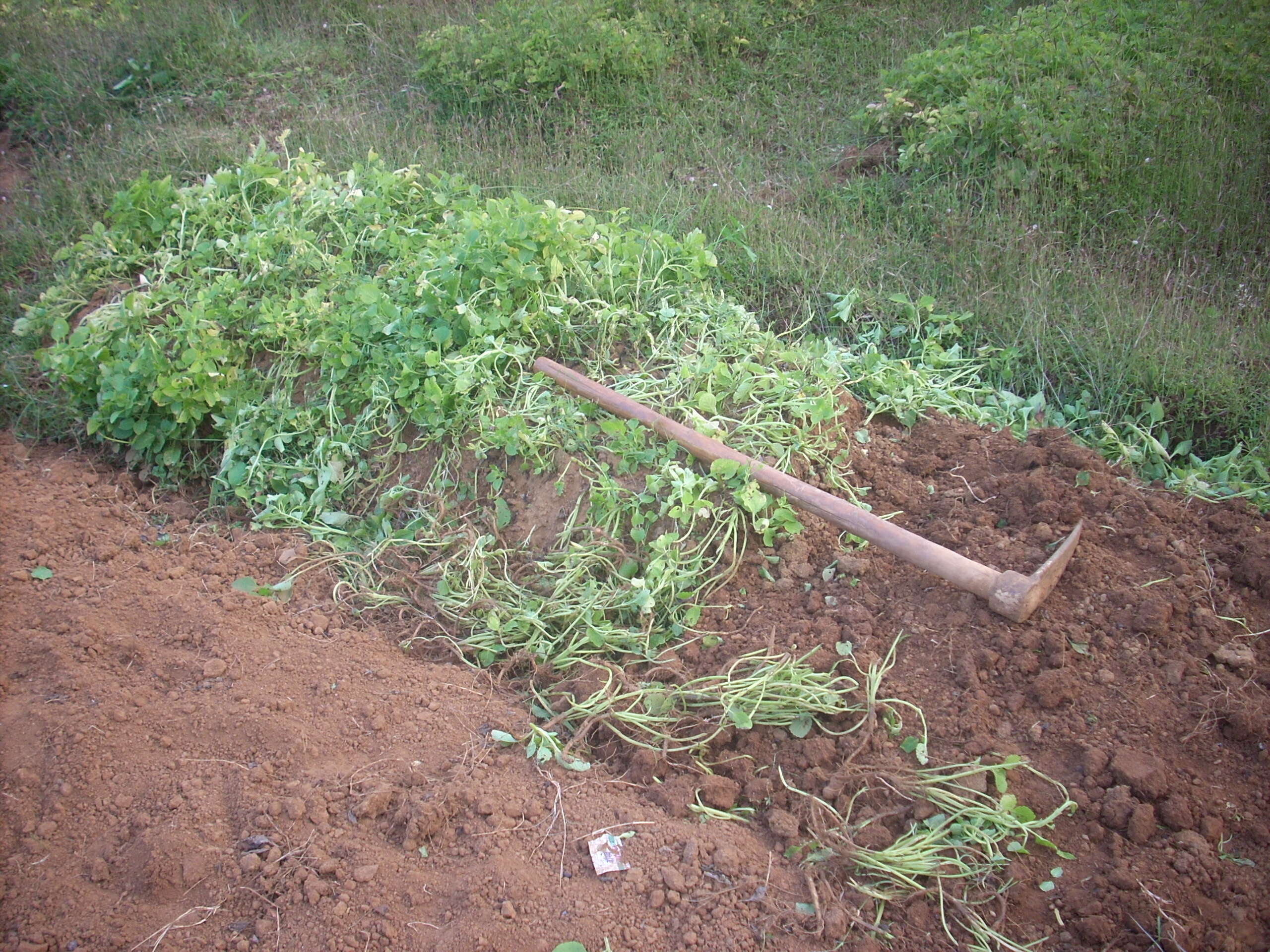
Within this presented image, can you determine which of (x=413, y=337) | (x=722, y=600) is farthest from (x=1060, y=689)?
(x=413, y=337)

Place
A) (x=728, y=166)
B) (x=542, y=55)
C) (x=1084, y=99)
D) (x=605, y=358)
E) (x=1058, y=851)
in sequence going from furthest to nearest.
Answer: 1. (x=542, y=55)
2. (x=728, y=166)
3. (x=1084, y=99)
4. (x=605, y=358)
5. (x=1058, y=851)

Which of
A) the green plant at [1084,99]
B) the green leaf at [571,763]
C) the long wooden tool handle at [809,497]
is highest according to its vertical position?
the green plant at [1084,99]

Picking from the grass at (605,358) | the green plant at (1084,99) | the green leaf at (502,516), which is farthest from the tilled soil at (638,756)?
the green plant at (1084,99)

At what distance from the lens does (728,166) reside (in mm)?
5812

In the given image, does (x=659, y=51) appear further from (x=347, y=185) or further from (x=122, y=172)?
(x=122, y=172)

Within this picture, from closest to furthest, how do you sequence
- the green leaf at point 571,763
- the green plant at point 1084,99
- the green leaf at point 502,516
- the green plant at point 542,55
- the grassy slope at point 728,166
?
the green leaf at point 571,763
the green leaf at point 502,516
the grassy slope at point 728,166
the green plant at point 1084,99
the green plant at point 542,55

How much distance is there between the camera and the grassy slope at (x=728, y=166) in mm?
A: 4180

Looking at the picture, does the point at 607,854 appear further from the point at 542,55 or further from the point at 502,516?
the point at 542,55

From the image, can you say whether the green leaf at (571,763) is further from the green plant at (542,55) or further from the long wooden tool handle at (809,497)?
the green plant at (542,55)

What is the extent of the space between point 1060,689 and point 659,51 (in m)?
5.43

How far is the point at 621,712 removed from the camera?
2.76 m

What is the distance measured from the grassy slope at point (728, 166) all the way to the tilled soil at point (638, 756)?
1062 millimetres

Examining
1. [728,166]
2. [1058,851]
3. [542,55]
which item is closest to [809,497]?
[1058,851]

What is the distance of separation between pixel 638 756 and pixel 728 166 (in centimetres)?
423
